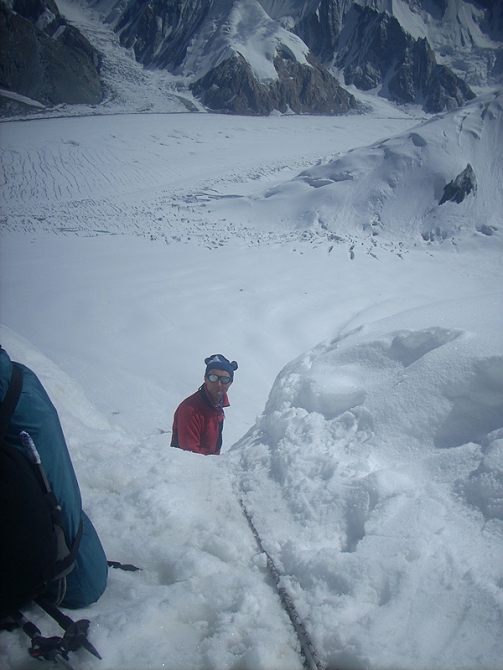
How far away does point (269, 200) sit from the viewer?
11461mm

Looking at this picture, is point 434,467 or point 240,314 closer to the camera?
point 434,467

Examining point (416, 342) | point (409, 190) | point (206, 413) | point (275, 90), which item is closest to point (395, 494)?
point (416, 342)

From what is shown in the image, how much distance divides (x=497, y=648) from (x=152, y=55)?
4971 cm

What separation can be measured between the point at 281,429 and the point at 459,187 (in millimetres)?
10213

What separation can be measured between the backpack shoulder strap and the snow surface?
716mm

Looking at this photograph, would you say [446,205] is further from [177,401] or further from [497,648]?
[497,648]

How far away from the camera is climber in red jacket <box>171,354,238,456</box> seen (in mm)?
2975

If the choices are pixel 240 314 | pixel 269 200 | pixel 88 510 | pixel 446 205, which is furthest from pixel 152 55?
pixel 88 510

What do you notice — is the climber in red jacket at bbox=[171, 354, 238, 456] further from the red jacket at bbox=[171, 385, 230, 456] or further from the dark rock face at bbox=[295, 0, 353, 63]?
the dark rock face at bbox=[295, 0, 353, 63]

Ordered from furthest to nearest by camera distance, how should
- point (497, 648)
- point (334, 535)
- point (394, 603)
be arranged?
point (334, 535), point (394, 603), point (497, 648)

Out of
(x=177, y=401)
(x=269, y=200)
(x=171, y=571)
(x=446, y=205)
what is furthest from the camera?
(x=269, y=200)

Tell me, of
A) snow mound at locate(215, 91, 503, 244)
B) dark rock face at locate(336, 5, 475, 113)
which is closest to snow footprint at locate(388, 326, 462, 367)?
snow mound at locate(215, 91, 503, 244)

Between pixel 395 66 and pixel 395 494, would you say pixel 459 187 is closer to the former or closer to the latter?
pixel 395 494

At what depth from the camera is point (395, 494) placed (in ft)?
6.24
